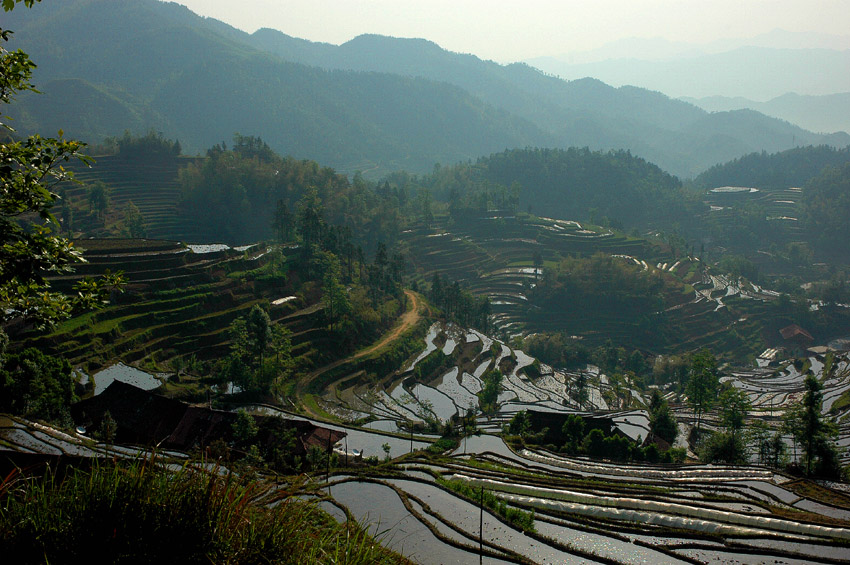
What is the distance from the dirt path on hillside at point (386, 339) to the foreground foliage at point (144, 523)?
25.0m

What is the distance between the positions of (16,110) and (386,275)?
6288 inches

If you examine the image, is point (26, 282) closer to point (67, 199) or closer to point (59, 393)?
point (59, 393)

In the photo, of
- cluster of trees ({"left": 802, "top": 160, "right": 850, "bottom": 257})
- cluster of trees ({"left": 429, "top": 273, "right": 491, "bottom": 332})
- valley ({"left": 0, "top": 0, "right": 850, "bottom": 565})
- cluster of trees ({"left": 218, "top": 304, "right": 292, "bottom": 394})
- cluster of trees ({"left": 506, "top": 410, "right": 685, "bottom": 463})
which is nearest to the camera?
valley ({"left": 0, "top": 0, "right": 850, "bottom": 565})

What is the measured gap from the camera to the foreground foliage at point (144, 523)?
14.0ft

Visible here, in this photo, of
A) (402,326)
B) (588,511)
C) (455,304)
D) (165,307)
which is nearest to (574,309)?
(455,304)

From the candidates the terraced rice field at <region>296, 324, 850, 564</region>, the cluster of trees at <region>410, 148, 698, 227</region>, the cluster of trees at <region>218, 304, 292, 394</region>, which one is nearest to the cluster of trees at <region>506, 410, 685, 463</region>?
the terraced rice field at <region>296, 324, 850, 564</region>

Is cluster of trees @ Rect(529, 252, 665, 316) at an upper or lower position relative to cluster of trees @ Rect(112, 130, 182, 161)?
lower

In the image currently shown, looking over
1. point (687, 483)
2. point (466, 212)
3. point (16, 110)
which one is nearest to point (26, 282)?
point (687, 483)

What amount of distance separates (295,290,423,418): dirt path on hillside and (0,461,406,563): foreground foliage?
82.1 ft

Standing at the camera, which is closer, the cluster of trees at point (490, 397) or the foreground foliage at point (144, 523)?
the foreground foliage at point (144, 523)

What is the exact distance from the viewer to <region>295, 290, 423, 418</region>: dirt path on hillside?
34.3 metres

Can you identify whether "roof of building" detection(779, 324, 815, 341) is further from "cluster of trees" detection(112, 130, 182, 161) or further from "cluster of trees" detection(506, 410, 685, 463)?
"cluster of trees" detection(112, 130, 182, 161)

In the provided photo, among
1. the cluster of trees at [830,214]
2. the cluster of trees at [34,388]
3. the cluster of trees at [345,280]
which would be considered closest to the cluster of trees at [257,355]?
the cluster of trees at [345,280]

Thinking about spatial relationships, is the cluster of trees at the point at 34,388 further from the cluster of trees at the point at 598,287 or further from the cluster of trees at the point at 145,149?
the cluster of trees at the point at 145,149
